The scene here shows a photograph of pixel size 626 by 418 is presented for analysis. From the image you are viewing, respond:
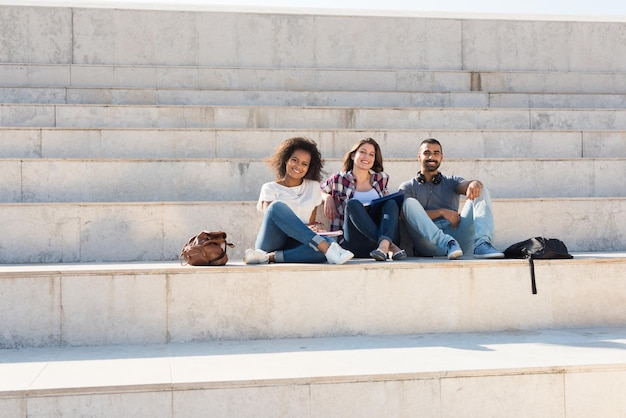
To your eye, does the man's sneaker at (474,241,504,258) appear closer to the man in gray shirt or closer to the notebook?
the man in gray shirt

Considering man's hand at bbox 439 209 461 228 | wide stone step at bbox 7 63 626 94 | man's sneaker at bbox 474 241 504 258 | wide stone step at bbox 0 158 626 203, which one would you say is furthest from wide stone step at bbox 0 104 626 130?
man's sneaker at bbox 474 241 504 258

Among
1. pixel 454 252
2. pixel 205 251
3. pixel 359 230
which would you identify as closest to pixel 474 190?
pixel 454 252

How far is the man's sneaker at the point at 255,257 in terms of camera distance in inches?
225

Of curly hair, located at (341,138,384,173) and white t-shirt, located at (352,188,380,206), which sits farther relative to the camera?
curly hair, located at (341,138,384,173)

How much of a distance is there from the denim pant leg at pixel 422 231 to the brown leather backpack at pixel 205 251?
67.8 inches

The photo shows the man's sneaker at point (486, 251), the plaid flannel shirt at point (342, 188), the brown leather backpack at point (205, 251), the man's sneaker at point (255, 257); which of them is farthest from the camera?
the plaid flannel shirt at point (342, 188)

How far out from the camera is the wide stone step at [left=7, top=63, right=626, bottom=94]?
1029cm

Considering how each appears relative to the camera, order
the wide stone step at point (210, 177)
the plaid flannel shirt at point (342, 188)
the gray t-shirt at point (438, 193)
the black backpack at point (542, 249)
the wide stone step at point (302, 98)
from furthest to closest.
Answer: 1. the wide stone step at point (302, 98)
2. the wide stone step at point (210, 177)
3. the gray t-shirt at point (438, 193)
4. the plaid flannel shirt at point (342, 188)
5. the black backpack at point (542, 249)

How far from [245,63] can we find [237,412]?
8.16m

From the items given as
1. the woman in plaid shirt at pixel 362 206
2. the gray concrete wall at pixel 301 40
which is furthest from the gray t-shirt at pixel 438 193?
the gray concrete wall at pixel 301 40

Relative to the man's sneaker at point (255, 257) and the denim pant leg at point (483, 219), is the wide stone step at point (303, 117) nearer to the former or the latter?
the denim pant leg at point (483, 219)

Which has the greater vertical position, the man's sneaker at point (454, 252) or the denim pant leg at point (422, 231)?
the denim pant leg at point (422, 231)

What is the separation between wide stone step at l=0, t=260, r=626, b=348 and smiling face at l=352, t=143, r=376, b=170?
4.60 feet

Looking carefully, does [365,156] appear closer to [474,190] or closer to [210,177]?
[474,190]
